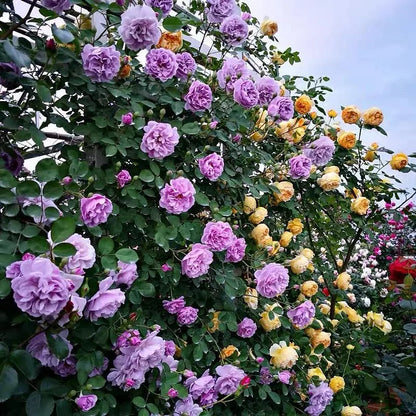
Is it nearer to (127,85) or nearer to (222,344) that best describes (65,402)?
(222,344)

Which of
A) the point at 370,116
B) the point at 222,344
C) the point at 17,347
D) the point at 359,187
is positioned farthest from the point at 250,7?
the point at 17,347

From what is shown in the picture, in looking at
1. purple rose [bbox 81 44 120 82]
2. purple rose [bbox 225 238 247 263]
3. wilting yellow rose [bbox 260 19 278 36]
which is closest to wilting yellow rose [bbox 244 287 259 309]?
purple rose [bbox 225 238 247 263]

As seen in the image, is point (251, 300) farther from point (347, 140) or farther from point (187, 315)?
point (347, 140)

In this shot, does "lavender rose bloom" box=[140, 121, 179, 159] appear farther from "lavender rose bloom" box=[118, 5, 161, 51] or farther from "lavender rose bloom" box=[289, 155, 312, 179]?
"lavender rose bloom" box=[289, 155, 312, 179]

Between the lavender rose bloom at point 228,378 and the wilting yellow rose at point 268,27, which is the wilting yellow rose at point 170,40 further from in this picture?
the lavender rose bloom at point 228,378

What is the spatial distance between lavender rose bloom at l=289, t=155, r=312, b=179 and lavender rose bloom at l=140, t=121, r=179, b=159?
56 cm

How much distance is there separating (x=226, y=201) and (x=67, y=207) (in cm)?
57

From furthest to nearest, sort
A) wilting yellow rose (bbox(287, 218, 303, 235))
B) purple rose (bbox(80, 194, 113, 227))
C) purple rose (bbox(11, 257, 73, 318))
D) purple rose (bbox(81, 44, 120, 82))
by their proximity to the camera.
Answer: wilting yellow rose (bbox(287, 218, 303, 235))
purple rose (bbox(81, 44, 120, 82))
purple rose (bbox(80, 194, 113, 227))
purple rose (bbox(11, 257, 73, 318))

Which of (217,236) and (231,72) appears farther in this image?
(231,72)

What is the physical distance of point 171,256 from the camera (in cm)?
128

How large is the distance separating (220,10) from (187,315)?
98 cm

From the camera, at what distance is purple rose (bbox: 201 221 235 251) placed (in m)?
1.19

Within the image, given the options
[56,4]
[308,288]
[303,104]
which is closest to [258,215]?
[308,288]

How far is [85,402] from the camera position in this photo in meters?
0.85
